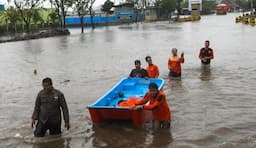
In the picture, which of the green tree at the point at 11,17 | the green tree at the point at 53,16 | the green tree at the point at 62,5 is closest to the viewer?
the green tree at the point at 11,17

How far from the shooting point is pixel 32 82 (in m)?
17.5

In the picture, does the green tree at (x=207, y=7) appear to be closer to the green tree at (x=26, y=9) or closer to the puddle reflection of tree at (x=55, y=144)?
the green tree at (x=26, y=9)

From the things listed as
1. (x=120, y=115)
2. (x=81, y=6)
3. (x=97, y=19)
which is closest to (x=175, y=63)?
(x=120, y=115)

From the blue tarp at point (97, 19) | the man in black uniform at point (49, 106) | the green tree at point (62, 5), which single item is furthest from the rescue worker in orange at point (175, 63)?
the blue tarp at point (97, 19)

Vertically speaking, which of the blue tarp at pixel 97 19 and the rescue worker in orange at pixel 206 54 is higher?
the blue tarp at pixel 97 19

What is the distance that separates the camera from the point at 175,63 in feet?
49.9

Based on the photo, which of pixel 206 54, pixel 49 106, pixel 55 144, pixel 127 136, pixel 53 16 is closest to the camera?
pixel 49 106

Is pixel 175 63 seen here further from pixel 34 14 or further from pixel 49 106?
pixel 34 14

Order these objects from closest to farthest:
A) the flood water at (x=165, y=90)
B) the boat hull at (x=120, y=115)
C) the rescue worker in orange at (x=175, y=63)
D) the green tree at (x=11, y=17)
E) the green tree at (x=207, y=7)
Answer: the flood water at (x=165, y=90) → the boat hull at (x=120, y=115) → the rescue worker in orange at (x=175, y=63) → the green tree at (x=11, y=17) → the green tree at (x=207, y=7)

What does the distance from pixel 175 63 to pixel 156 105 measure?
6905 mm

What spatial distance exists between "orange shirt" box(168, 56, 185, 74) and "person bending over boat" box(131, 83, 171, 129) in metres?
6.05

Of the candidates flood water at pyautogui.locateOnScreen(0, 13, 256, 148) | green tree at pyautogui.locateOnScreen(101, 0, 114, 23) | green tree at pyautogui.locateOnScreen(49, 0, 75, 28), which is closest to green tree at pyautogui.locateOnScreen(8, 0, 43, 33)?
green tree at pyautogui.locateOnScreen(49, 0, 75, 28)

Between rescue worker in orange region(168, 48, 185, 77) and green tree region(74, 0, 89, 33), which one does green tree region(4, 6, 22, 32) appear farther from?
rescue worker in orange region(168, 48, 185, 77)

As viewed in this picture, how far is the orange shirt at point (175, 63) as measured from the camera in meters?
15.0
